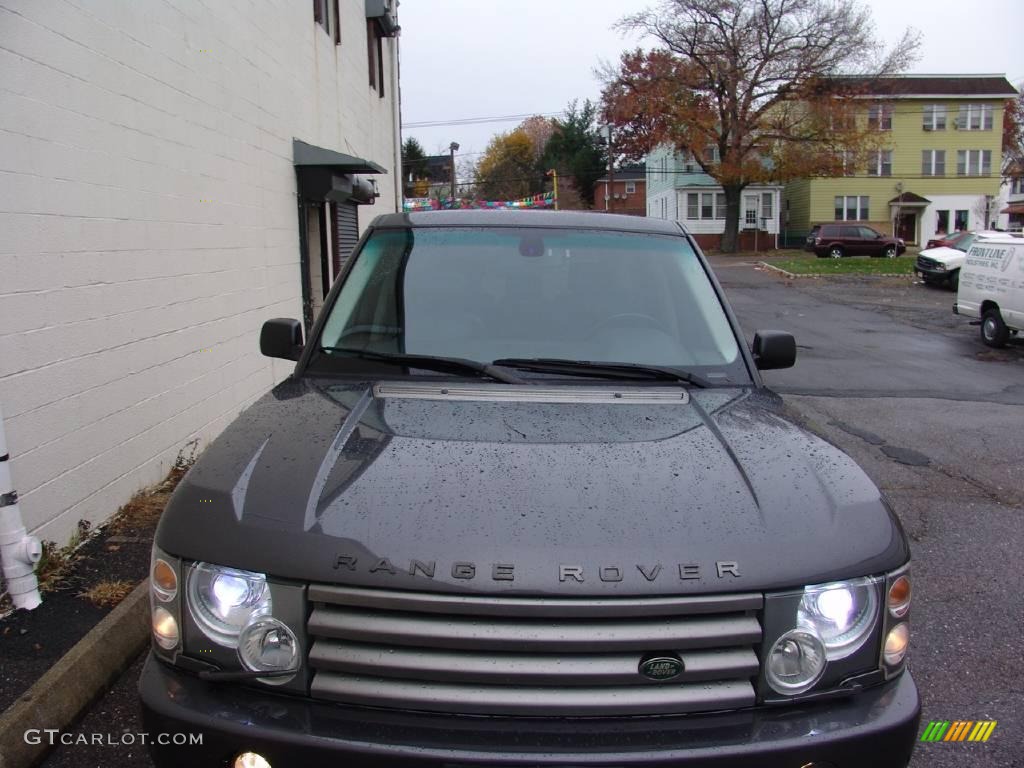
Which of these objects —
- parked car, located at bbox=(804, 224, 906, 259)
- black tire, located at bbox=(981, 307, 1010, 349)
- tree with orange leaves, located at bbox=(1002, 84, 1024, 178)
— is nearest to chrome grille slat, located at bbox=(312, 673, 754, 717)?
black tire, located at bbox=(981, 307, 1010, 349)

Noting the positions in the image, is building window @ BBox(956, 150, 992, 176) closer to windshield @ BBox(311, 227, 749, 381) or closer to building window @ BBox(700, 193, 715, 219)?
building window @ BBox(700, 193, 715, 219)

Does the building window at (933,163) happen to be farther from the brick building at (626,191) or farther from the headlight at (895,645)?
the headlight at (895,645)

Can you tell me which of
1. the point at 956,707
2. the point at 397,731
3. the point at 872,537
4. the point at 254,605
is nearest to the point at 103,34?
the point at 254,605

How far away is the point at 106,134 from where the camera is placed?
4.67 m

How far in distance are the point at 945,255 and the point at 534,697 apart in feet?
83.9

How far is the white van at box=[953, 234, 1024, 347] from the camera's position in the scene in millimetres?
12688

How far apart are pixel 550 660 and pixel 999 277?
13.8 m

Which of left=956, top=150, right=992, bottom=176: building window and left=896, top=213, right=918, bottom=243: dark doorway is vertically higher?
left=956, top=150, right=992, bottom=176: building window

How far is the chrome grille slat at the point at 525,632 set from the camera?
1800 mm

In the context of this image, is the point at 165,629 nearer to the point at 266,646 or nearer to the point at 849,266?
the point at 266,646

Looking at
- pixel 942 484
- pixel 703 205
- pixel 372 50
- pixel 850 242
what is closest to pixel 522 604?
pixel 942 484

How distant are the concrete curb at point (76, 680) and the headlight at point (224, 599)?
1.26 metres

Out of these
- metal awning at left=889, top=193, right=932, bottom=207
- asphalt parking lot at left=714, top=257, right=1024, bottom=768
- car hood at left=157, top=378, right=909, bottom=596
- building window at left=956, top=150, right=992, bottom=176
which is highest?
building window at left=956, top=150, right=992, bottom=176

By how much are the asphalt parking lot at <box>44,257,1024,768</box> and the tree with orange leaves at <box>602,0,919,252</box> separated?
25.7 m
